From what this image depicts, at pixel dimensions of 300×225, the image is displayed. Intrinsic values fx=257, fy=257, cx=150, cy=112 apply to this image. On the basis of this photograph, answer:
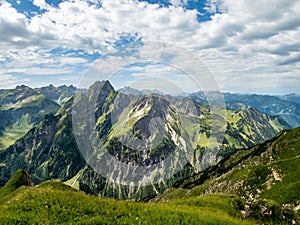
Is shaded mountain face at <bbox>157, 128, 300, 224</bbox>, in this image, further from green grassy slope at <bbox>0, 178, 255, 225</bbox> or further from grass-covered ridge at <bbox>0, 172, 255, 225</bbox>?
green grassy slope at <bbox>0, 178, 255, 225</bbox>

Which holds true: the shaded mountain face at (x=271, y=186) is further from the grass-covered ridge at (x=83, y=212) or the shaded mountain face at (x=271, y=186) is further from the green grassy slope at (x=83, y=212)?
the green grassy slope at (x=83, y=212)

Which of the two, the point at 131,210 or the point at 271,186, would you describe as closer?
the point at 131,210

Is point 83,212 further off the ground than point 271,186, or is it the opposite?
point 83,212

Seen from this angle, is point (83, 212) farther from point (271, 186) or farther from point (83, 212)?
point (271, 186)

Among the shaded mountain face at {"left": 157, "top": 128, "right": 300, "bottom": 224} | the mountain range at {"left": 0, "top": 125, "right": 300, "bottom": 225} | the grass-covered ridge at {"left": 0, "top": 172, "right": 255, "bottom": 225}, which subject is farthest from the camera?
the shaded mountain face at {"left": 157, "top": 128, "right": 300, "bottom": 224}

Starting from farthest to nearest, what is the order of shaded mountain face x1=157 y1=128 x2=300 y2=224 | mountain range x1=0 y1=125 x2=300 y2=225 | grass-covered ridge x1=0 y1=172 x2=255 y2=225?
shaded mountain face x1=157 y1=128 x2=300 y2=224
mountain range x1=0 y1=125 x2=300 y2=225
grass-covered ridge x1=0 y1=172 x2=255 y2=225

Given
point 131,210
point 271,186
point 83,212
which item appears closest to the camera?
point 83,212

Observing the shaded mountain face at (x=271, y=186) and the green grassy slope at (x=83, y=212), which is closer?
the green grassy slope at (x=83, y=212)

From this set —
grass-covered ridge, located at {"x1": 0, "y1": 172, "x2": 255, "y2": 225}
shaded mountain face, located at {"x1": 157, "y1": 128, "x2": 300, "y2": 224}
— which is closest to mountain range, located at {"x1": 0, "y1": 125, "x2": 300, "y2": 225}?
grass-covered ridge, located at {"x1": 0, "y1": 172, "x2": 255, "y2": 225}

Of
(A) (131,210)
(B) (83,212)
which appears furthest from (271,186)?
(B) (83,212)

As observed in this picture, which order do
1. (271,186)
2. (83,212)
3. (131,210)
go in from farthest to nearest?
1. (271,186)
2. (131,210)
3. (83,212)

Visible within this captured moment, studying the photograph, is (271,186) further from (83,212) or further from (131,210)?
(83,212)

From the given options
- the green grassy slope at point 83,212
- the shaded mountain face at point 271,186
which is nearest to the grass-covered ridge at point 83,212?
the green grassy slope at point 83,212
